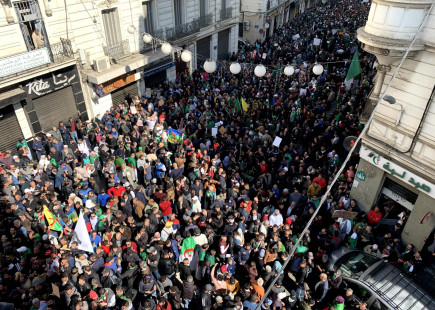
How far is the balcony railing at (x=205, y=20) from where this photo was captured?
2239cm

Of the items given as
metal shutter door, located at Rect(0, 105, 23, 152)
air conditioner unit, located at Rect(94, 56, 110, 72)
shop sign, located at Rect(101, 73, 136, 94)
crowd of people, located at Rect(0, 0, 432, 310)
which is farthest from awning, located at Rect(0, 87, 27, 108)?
shop sign, located at Rect(101, 73, 136, 94)

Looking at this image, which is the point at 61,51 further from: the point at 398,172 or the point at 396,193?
the point at 396,193

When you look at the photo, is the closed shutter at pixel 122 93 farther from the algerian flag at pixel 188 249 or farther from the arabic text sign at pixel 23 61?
the algerian flag at pixel 188 249

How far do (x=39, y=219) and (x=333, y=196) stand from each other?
9.11m

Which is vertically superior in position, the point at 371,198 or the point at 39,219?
the point at 39,219

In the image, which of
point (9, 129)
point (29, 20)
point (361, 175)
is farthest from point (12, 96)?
point (361, 175)

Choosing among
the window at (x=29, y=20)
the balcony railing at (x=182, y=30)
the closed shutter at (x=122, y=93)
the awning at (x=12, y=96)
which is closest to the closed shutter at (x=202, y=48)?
the balcony railing at (x=182, y=30)

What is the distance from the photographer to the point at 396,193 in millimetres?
10461

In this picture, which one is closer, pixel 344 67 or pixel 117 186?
pixel 117 186

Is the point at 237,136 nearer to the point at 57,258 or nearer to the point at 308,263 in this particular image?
the point at 308,263

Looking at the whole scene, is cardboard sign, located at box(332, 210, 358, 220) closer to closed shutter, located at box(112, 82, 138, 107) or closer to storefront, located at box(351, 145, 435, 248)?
storefront, located at box(351, 145, 435, 248)

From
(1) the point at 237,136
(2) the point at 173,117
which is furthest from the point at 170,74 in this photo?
(1) the point at 237,136

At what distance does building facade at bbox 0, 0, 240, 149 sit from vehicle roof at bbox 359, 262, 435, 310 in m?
Answer: 13.3

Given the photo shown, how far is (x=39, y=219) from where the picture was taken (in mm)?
8812
